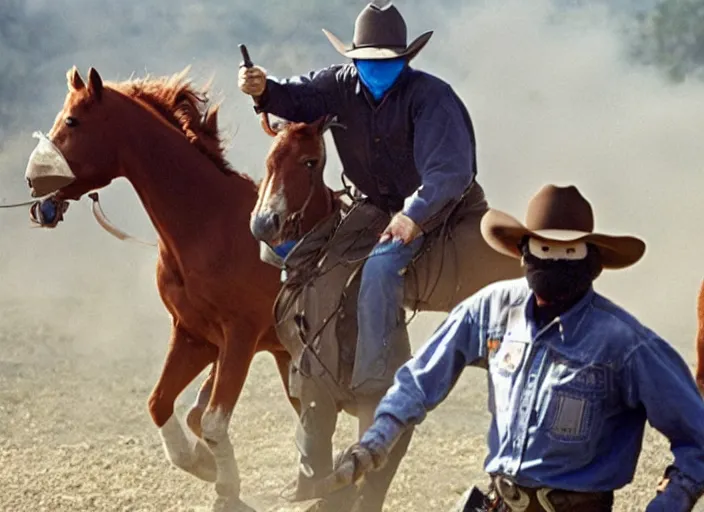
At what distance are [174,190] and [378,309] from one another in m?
1.41

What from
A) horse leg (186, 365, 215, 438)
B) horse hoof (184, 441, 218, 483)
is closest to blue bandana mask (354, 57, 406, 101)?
horse leg (186, 365, 215, 438)

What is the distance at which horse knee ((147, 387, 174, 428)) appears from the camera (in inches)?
241

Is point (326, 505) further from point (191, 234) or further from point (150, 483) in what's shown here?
point (150, 483)

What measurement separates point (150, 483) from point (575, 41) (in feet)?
27.4

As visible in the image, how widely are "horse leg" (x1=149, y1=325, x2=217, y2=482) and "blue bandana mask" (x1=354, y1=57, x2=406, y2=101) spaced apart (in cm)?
164

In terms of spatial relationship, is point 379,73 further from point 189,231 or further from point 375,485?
point 375,485

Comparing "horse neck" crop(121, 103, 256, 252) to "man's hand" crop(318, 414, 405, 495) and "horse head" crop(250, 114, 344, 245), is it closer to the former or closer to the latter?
"horse head" crop(250, 114, 344, 245)

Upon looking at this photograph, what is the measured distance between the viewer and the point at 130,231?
13.0 meters

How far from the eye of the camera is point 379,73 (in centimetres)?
529

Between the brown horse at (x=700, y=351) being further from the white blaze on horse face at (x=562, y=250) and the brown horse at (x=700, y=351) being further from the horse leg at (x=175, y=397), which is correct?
the horse leg at (x=175, y=397)

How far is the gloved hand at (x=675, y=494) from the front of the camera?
2.93 m

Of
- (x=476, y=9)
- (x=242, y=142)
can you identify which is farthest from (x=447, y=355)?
(x=476, y=9)

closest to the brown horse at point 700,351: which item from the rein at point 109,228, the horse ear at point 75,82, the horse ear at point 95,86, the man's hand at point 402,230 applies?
the man's hand at point 402,230

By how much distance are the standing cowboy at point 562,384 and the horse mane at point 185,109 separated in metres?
3.10
